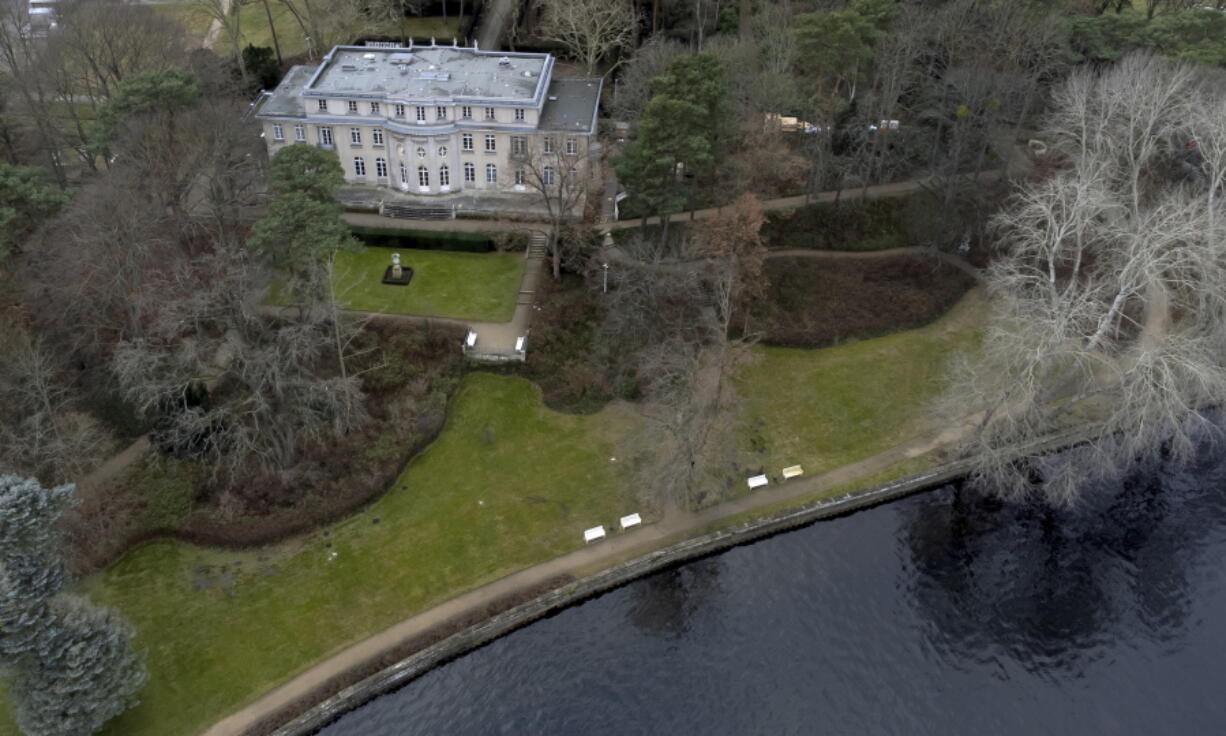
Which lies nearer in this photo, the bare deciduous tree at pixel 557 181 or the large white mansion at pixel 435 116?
the bare deciduous tree at pixel 557 181

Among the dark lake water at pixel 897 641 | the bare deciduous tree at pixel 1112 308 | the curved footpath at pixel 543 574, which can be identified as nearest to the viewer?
the curved footpath at pixel 543 574

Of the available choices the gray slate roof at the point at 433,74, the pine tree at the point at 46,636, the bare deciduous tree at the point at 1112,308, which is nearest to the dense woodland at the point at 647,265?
the pine tree at the point at 46,636

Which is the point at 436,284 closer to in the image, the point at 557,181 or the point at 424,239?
the point at 424,239

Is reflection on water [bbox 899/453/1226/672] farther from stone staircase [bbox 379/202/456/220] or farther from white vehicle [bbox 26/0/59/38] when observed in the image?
white vehicle [bbox 26/0/59/38]

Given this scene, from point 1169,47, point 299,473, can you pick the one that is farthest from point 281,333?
point 1169,47

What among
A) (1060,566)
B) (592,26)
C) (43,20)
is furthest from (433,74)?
(1060,566)

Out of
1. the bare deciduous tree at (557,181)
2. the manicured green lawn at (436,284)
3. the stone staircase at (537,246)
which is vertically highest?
the bare deciduous tree at (557,181)

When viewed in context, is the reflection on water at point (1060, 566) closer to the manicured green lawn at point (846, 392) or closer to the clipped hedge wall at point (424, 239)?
the manicured green lawn at point (846, 392)
